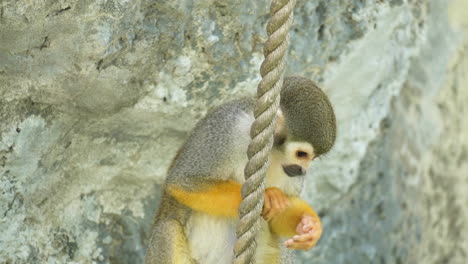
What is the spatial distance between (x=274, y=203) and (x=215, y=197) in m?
0.27

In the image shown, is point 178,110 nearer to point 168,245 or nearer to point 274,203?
point 168,245

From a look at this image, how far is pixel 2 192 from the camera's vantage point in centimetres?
423

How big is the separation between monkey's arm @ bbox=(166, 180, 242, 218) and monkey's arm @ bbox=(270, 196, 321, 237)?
0.25 m

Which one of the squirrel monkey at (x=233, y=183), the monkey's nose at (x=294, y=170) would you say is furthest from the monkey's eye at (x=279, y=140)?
the monkey's nose at (x=294, y=170)

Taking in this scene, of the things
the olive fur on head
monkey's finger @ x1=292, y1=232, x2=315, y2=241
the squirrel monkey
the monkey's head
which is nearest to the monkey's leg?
the squirrel monkey

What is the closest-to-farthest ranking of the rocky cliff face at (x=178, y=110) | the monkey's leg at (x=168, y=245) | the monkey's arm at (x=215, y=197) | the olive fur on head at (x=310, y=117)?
the olive fur on head at (x=310, y=117)
the monkey's arm at (x=215, y=197)
the monkey's leg at (x=168, y=245)
the rocky cliff face at (x=178, y=110)

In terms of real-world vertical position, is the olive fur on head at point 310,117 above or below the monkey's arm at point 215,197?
above

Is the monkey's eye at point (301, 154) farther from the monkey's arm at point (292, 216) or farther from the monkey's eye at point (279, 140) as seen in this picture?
the monkey's arm at point (292, 216)

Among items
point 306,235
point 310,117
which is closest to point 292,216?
point 306,235

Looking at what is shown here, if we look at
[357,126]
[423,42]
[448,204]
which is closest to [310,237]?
[357,126]

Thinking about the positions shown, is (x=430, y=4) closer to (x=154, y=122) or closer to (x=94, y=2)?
(x=154, y=122)

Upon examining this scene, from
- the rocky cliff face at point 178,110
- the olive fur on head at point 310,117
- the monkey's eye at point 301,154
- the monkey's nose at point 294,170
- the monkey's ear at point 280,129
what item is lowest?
the rocky cliff face at point 178,110

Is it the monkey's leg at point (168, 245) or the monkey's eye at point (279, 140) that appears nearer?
the monkey's eye at point (279, 140)

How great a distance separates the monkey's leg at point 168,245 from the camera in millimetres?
3842
